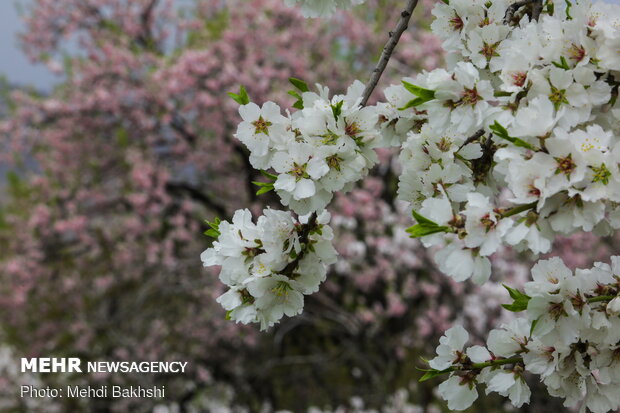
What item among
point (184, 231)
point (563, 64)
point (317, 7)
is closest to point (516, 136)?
point (563, 64)

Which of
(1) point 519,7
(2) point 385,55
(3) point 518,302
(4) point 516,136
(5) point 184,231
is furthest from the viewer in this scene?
(5) point 184,231

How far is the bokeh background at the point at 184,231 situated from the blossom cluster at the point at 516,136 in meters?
5.06

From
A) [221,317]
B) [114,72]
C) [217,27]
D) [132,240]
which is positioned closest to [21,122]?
[114,72]

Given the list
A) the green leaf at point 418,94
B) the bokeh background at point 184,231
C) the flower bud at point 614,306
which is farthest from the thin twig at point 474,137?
the bokeh background at point 184,231

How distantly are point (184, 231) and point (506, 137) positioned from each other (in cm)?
643

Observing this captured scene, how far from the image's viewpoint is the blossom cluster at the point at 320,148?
3.76 feet

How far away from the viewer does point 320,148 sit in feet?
3.73

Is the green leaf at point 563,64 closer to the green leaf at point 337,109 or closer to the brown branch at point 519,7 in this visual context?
the brown branch at point 519,7

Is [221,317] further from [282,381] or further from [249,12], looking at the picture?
[249,12]

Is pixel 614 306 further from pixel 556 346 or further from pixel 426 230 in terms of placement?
pixel 426 230

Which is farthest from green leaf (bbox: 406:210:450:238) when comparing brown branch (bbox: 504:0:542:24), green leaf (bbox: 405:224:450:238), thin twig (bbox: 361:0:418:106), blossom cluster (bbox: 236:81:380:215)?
brown branch (bbox: 504:0:542:24)

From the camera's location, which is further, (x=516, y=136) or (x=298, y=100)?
(x=298, y=100)

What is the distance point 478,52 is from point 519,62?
0.19 metres

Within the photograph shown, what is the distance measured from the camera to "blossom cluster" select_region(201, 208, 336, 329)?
1185mm
